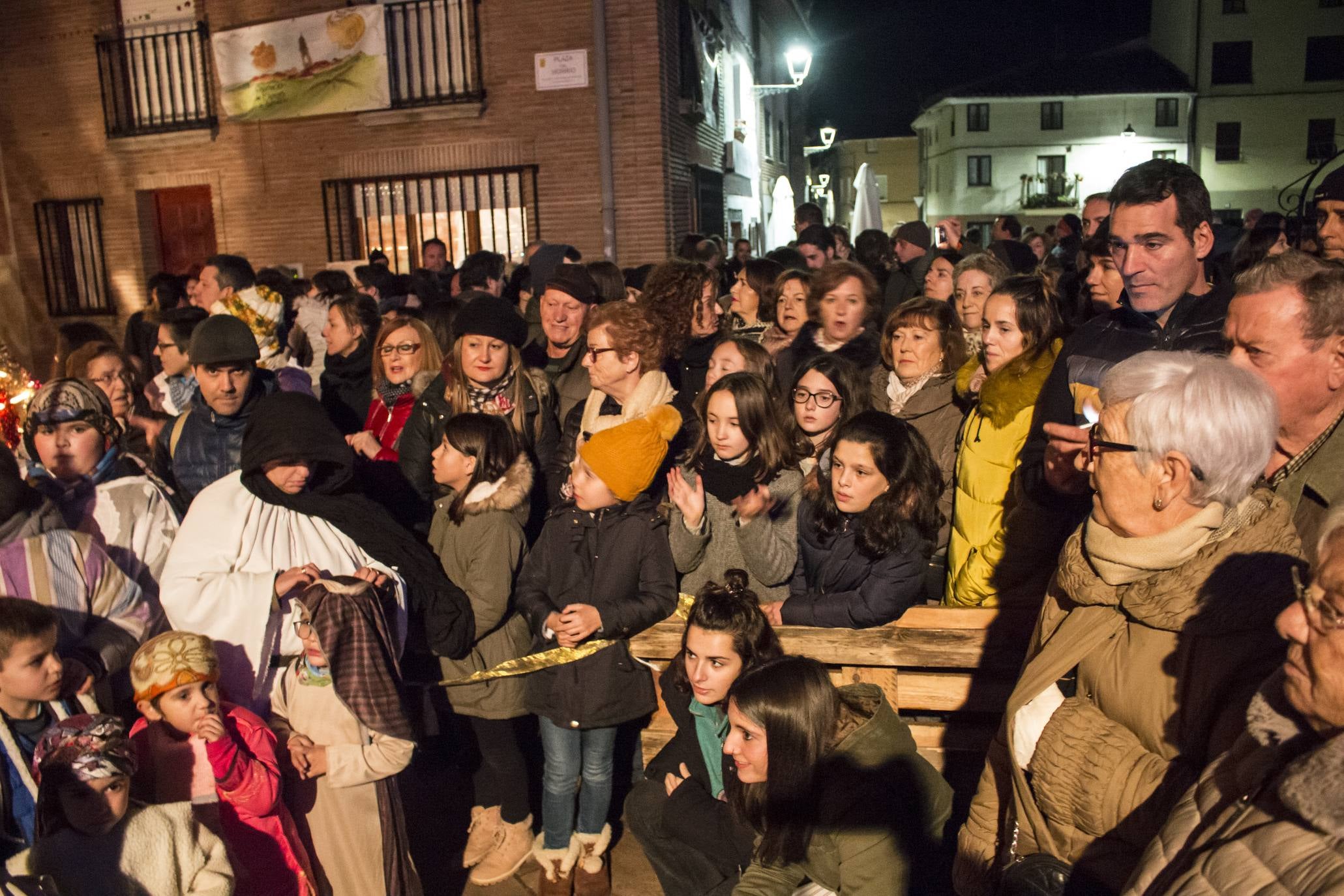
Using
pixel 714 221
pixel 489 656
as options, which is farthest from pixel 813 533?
pixel 714 221

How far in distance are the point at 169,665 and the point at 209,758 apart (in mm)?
314

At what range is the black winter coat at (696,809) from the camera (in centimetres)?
300

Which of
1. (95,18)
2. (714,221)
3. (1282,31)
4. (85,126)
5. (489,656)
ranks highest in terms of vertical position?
(1282,31)

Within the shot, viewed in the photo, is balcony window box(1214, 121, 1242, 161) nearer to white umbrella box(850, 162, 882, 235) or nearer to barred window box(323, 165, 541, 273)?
white umbrella box(850, 162, 882, 235)

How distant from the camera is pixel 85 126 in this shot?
47.0 ft

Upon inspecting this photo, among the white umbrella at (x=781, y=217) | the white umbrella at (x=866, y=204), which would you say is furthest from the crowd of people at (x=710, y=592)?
the white umbrella at (x=781, y=217)

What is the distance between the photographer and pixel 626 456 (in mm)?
3586

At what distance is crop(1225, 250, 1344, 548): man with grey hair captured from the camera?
2434mm

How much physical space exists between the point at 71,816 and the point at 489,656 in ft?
5.25

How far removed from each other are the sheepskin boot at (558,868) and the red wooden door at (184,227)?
528 inches

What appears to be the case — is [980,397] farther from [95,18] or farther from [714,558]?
[95,18]

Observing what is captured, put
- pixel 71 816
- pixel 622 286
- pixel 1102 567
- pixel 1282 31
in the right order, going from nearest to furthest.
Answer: pixel 1102 567 < pixel 71 816 < pixel 622 286 < pixel 1282 31

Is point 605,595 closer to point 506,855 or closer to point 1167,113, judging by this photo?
point 506,855

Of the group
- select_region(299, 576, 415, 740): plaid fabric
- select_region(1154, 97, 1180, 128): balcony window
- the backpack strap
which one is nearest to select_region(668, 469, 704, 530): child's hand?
select_region(299, 576, 415, 740): plaid fabric
